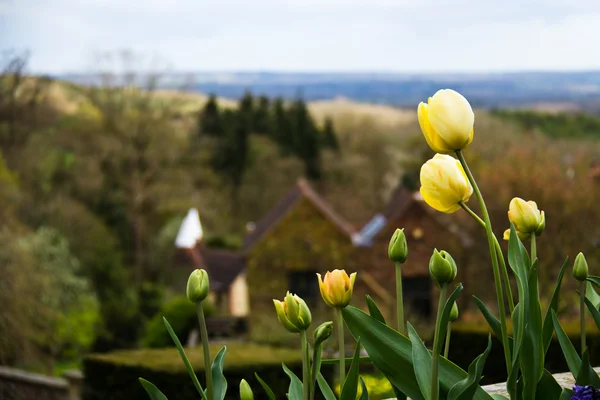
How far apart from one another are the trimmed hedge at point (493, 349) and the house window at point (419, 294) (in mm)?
12180

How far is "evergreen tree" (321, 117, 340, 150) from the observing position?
3731 cm

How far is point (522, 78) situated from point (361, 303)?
28908 mm

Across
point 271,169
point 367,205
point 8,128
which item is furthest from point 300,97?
point 8,128

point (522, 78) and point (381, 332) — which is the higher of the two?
point (381, 332)

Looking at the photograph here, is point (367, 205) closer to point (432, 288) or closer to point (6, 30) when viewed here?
point (432, 288)

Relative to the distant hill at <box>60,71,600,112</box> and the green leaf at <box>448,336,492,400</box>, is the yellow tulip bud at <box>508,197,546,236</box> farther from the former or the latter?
the distant hill at <box>60,71,600,112</box>

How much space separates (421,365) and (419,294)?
66.5 ft

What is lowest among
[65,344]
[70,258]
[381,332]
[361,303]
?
[65,344]

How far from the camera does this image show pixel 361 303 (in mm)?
16922

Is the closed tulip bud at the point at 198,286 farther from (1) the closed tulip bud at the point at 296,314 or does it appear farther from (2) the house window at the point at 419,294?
(2) the house window at the point at 419,294

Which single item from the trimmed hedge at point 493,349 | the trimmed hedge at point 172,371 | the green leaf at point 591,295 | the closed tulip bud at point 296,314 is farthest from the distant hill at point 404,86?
the closed tulip bud at point 296,314

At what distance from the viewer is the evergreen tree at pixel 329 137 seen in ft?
122

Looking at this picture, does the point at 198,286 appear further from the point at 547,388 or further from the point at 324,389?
the point at 547,388

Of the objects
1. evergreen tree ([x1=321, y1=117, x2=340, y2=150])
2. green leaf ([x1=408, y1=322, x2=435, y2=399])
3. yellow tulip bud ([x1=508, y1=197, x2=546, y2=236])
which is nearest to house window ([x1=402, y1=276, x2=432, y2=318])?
evergreen tree ([x1=321, y1=117, x2=340, y2=150])
